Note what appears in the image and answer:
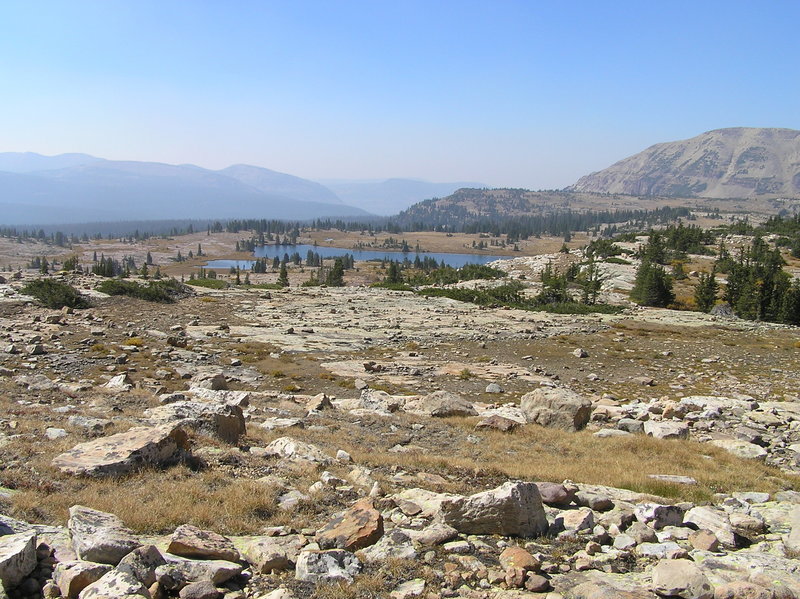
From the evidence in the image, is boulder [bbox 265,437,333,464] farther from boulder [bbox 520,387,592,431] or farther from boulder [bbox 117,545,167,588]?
boulder [bbox 520,387,592,431]

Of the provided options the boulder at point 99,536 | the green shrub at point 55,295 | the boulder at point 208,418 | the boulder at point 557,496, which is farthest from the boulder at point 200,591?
the green shrub at point 55,295

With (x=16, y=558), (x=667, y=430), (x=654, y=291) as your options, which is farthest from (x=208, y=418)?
(x=654, y=291)

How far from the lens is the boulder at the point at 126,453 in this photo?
8.43 m

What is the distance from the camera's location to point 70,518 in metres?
6.50

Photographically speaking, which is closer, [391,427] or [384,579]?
[384,579]

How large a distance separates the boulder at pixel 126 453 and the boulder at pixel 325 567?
4074 millimetres

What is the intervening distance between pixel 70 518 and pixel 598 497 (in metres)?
8.44

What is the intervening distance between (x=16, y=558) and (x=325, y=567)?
3.26 metres

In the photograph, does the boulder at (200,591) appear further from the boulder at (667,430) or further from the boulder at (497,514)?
the boulder at (667,430)

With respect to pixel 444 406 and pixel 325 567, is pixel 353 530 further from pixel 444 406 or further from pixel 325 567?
pixel 444 406

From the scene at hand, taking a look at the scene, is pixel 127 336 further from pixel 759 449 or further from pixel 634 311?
pixel 634 311

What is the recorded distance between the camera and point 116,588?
515 centimetres

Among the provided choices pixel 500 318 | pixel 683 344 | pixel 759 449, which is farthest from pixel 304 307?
pixel 759 449

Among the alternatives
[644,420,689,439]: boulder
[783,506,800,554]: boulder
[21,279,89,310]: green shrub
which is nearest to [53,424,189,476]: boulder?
[783,506,800,554]: boulder
